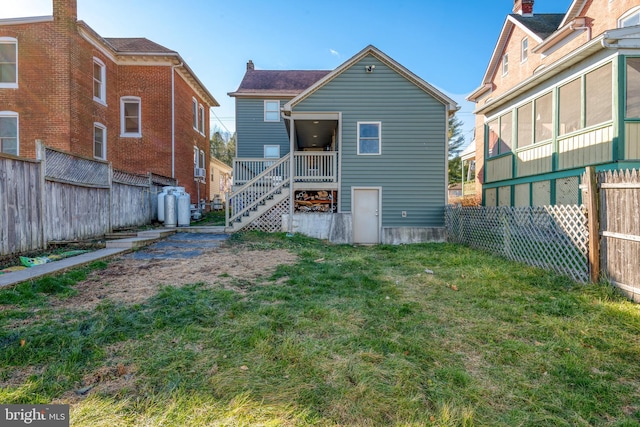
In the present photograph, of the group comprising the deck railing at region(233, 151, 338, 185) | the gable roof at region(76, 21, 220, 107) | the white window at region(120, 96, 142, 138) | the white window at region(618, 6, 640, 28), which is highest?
the gable roof at region(76, 21, 220, 107)

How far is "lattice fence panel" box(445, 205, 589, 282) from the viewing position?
5.07 meters

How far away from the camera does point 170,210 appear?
11.1 metres

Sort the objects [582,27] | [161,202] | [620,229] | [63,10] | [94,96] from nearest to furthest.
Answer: [620,229]
[161,202]
[63,10]
[582,27]
[94,96]

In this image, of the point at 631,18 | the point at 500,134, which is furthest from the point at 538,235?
the point at 631,18

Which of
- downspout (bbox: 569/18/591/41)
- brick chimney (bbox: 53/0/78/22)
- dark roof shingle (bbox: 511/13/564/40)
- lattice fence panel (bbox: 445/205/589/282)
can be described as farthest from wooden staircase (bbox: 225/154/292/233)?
dark roof shingle (bbox: 511/13/564/40)

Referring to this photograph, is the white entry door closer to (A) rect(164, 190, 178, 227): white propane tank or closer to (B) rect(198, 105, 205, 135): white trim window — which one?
(A) rect(164, 190, 178, 227): white propane tank

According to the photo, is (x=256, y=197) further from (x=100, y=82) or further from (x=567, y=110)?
(x=567, y=110)

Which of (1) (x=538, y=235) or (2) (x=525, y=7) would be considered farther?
(2) (x=525, y=7)

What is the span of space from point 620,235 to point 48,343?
277 inches

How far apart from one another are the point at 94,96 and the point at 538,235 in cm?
1740

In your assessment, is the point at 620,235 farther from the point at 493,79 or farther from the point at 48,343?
the point at 493,79

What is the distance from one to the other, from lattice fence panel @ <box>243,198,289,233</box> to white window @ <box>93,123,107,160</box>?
29.4ft

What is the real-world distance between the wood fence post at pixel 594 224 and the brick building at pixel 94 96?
51.0 feet

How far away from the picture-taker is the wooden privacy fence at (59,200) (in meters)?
5.70
